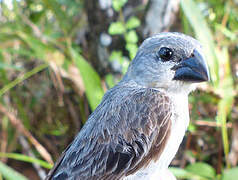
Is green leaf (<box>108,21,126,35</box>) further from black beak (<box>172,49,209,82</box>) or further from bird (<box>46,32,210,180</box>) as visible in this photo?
black beak (<box>172,49,209,82</box>)

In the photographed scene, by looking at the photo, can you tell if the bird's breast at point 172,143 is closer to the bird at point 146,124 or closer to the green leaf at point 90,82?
the bird at point 146,124

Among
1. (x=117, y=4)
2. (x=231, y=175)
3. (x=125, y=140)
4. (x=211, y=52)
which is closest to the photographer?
(x=125, y=140)

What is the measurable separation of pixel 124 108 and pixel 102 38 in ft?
4.53

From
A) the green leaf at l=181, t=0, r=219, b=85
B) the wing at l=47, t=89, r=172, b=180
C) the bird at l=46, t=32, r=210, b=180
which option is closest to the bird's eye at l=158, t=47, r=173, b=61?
the bird at l=46, t=32, r=210, b=180

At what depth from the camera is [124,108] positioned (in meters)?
1.61

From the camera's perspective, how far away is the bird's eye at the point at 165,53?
1594mm

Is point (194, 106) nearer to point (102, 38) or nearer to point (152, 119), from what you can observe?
point (102, 38)

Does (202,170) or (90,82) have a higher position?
(90,82)

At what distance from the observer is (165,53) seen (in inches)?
63.4

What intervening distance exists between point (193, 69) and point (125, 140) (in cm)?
47

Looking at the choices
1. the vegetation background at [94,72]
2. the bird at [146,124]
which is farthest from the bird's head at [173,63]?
the vegetation background at [94,72]

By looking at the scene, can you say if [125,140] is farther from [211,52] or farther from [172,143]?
[211,52]

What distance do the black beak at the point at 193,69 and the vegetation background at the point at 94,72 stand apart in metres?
0.30

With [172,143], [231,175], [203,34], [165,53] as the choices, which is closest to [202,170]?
[231,175]
